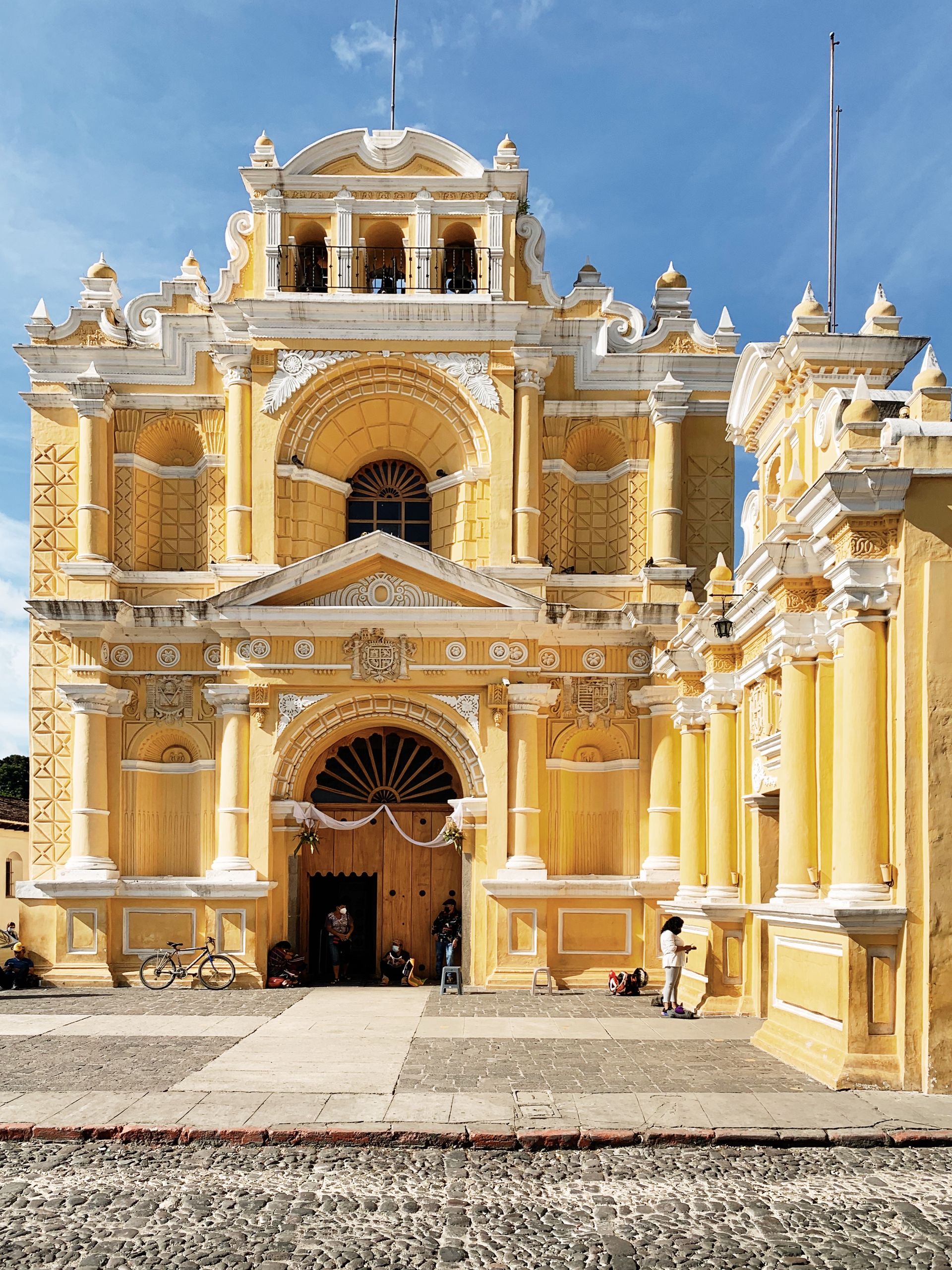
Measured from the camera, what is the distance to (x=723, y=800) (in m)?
16.1

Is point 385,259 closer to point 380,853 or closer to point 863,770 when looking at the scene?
point 380,853

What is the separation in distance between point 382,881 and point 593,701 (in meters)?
4.46

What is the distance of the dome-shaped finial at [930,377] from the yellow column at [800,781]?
9.17 feet

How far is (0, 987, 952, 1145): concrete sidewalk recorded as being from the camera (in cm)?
912

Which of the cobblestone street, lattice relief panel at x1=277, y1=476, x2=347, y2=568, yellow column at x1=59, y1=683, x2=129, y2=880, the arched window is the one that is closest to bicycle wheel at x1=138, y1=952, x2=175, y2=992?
yellow column at x1=59, y1=683, x2=129, y2=880

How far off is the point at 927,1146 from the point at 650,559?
39.0 ft

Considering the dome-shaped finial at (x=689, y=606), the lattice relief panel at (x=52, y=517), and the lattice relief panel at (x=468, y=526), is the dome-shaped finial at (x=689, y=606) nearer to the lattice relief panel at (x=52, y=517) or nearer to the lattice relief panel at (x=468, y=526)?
the lattice relief panel at (x=468, y=526)

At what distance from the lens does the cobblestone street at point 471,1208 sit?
267 inches

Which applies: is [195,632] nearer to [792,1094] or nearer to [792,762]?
[792,762]

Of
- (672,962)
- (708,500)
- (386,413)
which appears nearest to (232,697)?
(386,413)

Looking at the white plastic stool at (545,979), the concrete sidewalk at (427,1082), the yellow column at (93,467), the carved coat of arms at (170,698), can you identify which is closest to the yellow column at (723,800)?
the concrete sidewalk at (427,1082)

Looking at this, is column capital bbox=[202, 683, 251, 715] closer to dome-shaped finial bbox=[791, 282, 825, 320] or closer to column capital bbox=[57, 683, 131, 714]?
column capital bbox=[57, 683, 131, 714]

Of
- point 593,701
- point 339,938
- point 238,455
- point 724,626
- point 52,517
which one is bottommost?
point 339,938

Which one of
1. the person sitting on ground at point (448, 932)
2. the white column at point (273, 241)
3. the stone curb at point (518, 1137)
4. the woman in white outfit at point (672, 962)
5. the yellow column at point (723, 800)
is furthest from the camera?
the white column at point (273, 241)
